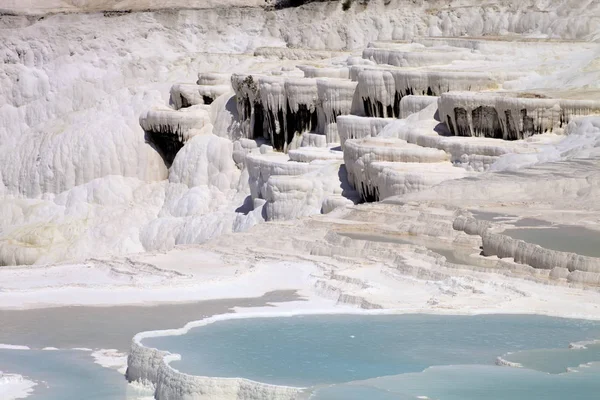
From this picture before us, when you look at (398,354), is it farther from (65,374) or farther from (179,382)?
(65,374)

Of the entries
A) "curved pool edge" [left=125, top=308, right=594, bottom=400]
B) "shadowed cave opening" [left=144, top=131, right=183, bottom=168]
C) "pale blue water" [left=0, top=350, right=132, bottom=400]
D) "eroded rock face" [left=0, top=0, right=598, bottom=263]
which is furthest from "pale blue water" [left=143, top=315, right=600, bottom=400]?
"shadowed cave opening" [left=144, top=131, right=183, bottom=168]

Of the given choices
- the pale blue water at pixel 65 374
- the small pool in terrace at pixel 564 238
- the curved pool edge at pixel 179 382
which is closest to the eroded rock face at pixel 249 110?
the small pool in terrace at pixel 564 238

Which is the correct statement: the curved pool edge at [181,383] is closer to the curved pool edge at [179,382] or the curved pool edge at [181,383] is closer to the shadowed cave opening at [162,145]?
the curved pool edge at [179,382]

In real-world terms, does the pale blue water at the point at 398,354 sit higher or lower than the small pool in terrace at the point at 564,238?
lower

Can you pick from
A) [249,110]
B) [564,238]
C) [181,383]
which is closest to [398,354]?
[181,383]

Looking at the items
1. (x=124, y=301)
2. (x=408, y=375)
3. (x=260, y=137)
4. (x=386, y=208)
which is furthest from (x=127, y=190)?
(x=408, y=375)

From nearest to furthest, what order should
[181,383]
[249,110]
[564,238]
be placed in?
[181,383]
[564,238]
[249,110]

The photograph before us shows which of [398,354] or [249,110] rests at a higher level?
[249,110]

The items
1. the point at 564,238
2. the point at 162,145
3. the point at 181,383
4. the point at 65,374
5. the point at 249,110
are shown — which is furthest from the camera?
the point at 162,145

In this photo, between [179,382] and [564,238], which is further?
[564,238]
